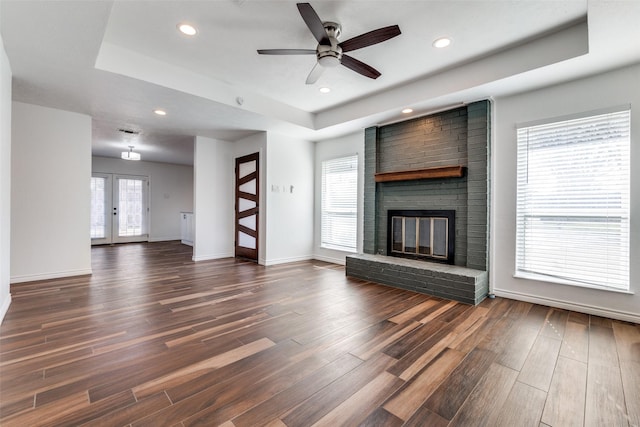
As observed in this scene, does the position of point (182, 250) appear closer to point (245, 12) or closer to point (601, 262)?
point (245, 12)

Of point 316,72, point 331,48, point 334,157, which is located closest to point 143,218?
point 334,157

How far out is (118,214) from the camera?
8.73 m

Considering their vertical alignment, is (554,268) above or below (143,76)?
below

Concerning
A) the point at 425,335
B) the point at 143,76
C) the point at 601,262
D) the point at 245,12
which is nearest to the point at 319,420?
the point at 425,335

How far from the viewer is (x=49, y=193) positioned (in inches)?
165

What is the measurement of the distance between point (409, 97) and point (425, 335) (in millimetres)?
3070

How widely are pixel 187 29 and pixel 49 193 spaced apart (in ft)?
11.2

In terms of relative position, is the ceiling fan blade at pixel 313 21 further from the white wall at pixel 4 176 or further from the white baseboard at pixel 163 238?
the white baseboard at pixel 163 238

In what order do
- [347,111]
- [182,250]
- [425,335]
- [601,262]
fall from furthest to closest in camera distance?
[182,250], [347,111], [601,262], [425,335]

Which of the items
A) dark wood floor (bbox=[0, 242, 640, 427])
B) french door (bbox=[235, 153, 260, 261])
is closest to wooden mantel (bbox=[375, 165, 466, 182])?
dark wood floor (bbox=[0, 242, 640, 427])

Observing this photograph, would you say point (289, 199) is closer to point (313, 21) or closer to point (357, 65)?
point (357, 65)

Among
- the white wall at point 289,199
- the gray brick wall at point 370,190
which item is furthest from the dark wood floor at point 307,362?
the white wall at point 289,199

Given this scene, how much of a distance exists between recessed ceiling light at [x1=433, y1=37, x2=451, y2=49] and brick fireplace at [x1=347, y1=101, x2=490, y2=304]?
1.11 meters

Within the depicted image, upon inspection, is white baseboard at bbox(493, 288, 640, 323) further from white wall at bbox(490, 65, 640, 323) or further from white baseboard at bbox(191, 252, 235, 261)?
white baseboard at bbox(191, 252, 235, 261)
